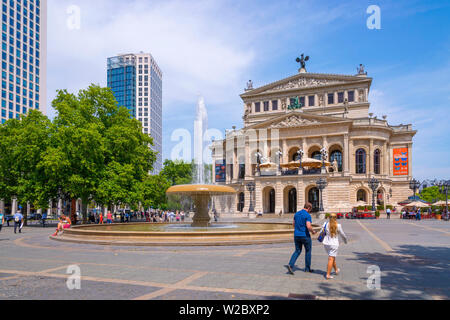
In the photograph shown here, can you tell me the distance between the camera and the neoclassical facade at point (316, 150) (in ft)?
176

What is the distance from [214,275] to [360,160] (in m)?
55.8

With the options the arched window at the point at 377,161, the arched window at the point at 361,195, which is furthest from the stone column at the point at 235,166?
the arched window at the point at 377,161

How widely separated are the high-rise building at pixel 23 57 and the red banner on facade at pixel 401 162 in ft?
233

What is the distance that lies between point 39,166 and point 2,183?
909 centimetres

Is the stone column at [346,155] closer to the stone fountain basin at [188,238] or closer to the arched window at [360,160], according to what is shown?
the arched window at [360,160]

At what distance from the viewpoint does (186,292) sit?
254 inches

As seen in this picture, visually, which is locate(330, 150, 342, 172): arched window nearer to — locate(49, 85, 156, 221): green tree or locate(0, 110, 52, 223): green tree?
locate(49, 85, 156, 221): green tree

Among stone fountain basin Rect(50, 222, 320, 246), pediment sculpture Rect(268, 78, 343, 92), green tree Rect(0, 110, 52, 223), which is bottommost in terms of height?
stone fountain basin Rect(50, 222, 320, 246)

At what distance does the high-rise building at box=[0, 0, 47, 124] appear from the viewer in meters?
69.4

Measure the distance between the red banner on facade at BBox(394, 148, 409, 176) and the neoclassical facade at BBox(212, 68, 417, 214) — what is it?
6.3 inches

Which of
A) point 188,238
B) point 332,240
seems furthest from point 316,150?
point 332,240

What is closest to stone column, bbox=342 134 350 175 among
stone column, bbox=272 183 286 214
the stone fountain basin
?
stone column, bbox=272 183 286 214
